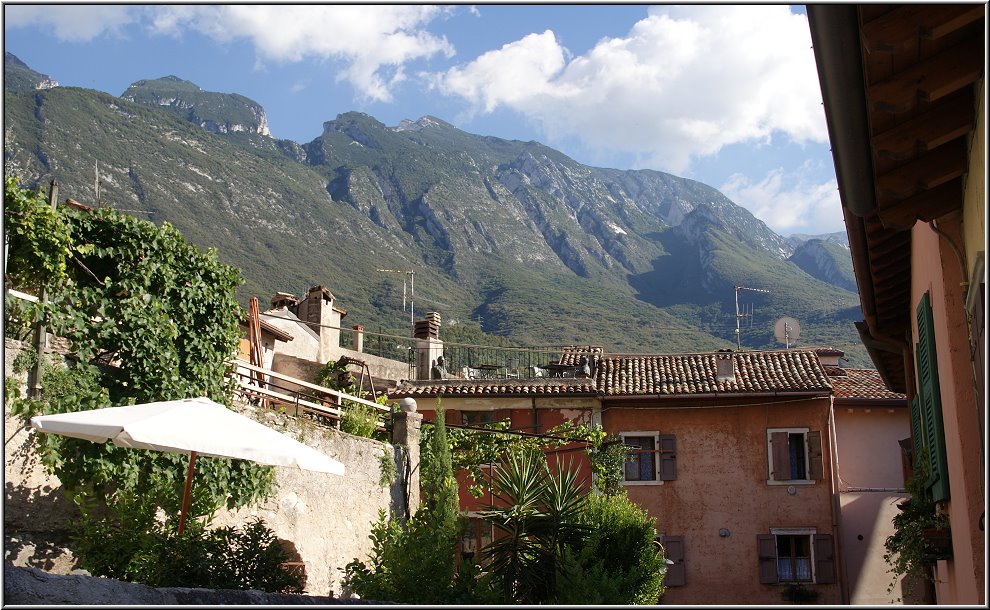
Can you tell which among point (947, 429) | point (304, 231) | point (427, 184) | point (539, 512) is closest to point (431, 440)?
point (539, 512)

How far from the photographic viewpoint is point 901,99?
3877 millimetres


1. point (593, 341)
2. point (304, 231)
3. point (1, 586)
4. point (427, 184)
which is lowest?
point (1, 586)

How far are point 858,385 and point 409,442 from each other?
629 inches

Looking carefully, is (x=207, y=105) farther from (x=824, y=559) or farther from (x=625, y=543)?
(x=625, y=543)

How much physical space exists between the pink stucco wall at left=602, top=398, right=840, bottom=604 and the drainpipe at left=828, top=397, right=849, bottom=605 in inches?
3.8

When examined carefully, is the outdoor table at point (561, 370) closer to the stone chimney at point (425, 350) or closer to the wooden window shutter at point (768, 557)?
the stone chimney at point (425, 350)

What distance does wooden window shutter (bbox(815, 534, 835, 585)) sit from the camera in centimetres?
2177

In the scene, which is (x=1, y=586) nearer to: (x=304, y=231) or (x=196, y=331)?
(x=196, y=331)

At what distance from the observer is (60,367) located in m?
8.84

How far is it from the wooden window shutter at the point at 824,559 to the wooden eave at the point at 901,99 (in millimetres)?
18840

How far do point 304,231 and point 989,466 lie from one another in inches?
3198

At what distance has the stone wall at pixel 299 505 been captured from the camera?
A: 8.39 m

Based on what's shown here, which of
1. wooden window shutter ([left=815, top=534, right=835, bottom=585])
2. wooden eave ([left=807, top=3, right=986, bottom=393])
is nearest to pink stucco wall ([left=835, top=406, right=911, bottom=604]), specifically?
wooden window shutter ([left=815, top=534, right=835, bottom=585])

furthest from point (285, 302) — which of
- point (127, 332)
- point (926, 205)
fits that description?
point (926, 205)
